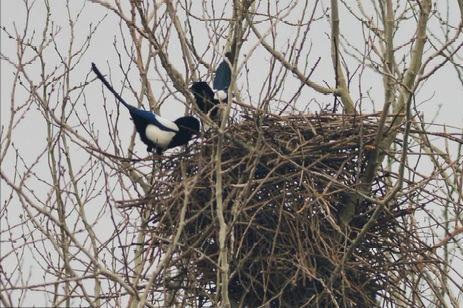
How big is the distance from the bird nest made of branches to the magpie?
0.33m

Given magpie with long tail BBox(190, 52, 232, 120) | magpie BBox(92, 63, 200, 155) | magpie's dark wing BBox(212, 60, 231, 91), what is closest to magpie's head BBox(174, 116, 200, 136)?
magpie BBox(92, 63, 200, 155)

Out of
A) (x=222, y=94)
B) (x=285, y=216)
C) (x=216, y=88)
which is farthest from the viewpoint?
(x=216, y=88)

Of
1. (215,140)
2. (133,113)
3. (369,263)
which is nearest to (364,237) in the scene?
(369,263)

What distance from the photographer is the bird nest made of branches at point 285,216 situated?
14.3ft

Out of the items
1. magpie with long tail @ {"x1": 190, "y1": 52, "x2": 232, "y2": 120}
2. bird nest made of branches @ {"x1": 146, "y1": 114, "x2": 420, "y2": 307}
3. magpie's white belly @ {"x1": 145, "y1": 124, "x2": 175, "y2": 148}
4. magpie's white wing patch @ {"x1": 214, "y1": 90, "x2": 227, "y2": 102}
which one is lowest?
bird nest made of branches @ {"x1": 146, "y1": 114, "x2": 420, "y2": 307}

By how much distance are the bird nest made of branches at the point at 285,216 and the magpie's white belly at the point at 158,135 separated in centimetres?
33

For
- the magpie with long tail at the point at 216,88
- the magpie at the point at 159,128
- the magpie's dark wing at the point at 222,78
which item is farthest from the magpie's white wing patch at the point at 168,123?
the magpie's dark wing at the point at 222,78

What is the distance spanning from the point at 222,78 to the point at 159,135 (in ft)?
1.78

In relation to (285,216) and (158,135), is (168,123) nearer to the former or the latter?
(158,135)

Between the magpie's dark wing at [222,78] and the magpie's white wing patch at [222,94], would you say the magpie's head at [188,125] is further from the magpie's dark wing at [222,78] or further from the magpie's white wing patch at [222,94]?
the magpie's dark wing at [222,78]

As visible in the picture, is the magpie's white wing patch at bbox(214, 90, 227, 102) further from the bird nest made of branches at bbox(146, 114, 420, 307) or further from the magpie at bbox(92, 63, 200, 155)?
the bird nest made of branches at bbox(146, 114, 420, 307)

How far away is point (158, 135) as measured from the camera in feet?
16.4

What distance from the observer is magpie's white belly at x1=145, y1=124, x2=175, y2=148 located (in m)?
4.98

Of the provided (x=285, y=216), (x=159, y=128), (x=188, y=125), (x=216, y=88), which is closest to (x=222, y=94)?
(x=216, y=88)
